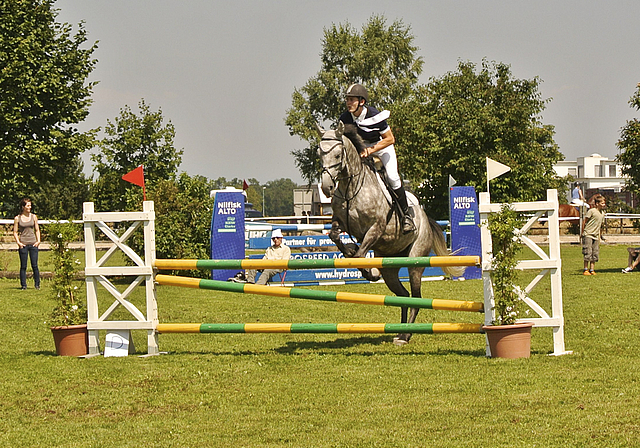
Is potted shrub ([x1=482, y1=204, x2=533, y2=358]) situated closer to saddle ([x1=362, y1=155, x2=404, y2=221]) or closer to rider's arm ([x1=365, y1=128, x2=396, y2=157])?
saddle ([x1=362, y1=155, x2=404, y2=221])

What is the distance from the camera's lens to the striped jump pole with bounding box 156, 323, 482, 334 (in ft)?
24.9

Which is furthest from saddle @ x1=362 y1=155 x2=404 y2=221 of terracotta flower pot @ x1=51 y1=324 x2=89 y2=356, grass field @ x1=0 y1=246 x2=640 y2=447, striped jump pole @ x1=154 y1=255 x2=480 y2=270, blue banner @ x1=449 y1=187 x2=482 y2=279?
blue banner @ x1=449 y1=187 x2=482 y2=279

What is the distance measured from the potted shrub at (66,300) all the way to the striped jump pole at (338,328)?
86 centimetres

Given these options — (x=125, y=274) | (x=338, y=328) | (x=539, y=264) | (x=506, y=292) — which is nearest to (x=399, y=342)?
(x=338, y=328)

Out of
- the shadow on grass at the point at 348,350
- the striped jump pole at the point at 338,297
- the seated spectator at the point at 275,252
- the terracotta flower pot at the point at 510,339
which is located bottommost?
the shadow on grass at the point at 348,350

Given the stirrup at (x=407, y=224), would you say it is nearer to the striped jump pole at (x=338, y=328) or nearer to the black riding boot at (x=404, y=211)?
the black riding boot at (x=404, y=211)

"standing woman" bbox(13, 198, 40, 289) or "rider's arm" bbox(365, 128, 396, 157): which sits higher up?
"rider's arm" bbox(365, 128, 396, 157)

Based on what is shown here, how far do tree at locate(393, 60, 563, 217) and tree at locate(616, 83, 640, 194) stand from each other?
8.50 m

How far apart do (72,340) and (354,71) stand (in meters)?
48.1

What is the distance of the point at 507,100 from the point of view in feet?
109

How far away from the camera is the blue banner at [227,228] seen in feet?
57.2

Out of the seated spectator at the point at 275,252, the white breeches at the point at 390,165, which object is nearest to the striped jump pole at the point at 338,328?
the white breeches at the point at 390,165

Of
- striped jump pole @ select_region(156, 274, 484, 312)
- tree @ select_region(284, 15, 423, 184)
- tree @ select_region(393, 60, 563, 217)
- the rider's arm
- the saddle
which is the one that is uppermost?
tree @ select_region(284, 15, 423, 184)

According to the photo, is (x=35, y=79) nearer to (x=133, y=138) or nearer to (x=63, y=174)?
(x=63, y=174)
